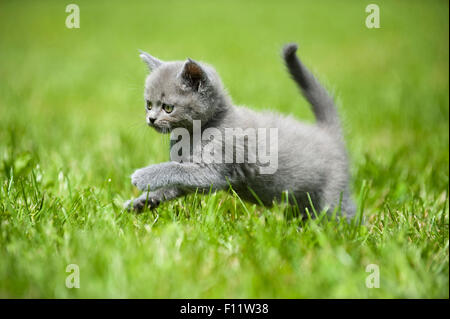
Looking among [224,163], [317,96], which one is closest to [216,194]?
[224,163]

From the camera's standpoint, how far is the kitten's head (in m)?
→ 2.06

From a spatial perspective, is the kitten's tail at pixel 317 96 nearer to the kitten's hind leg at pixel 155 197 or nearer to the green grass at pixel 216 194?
the green grass at pixel 216 194

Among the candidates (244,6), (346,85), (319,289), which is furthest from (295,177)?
(244,6)

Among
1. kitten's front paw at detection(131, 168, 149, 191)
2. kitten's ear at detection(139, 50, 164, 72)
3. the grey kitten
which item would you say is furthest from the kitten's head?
kitten's front paw at detection(131, 168, 149, 191)

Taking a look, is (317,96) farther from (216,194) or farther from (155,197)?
(155,197)

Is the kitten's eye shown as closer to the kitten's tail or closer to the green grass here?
the green grass

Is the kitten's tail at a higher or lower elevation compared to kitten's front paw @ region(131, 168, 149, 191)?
higher

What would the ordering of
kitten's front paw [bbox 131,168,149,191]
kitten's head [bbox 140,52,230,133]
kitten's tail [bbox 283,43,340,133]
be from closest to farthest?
kitten's front paw [bbox 131,168,149,191] → kitten's head [bbox 140,52,230,133] → kitten's tail [bbox 283,43,340,133]

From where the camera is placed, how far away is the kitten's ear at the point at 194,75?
202 cm

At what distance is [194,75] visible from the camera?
2057 mm

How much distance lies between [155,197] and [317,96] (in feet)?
3.84

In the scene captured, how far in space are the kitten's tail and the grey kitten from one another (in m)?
0.11

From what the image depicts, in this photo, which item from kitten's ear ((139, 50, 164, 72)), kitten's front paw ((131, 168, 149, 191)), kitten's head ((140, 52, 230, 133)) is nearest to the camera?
kitten's front paw ((131, 168, 149, 191))

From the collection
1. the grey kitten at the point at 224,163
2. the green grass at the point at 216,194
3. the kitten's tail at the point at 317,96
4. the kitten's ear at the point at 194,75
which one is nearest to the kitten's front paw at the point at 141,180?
the grey kitten at the point at 224,163
